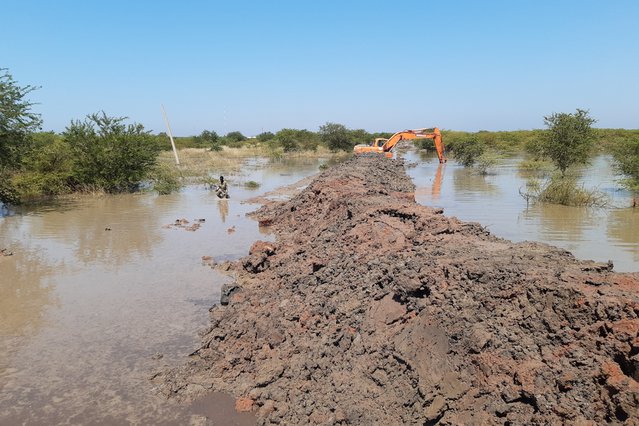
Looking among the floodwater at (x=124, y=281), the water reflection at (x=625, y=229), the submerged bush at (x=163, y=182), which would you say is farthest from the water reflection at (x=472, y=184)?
the submerged bush at (x=163, y=182)

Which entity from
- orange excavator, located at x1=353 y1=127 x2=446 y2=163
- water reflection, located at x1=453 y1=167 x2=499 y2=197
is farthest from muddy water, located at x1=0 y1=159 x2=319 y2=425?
orange excavator, located at x1=353 y1=127 x2=446 y2=163

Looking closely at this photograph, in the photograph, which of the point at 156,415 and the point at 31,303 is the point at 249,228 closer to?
the point at 31,303

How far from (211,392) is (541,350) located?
365 cm

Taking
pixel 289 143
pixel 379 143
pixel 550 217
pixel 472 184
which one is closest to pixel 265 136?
pixel 289 143

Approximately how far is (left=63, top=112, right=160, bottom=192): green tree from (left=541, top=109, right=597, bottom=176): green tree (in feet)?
67.8

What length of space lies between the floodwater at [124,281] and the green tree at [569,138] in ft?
11.3

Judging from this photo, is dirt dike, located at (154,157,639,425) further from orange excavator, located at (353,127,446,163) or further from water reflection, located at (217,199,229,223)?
orange excavator, located at (353,127,446,163)

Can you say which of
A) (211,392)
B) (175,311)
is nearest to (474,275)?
(211,392)

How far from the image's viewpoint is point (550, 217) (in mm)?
15797

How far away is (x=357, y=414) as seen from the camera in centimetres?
456

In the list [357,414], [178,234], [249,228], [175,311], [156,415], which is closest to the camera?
[357,414]

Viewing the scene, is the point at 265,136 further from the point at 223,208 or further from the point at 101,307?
the point at 101,307

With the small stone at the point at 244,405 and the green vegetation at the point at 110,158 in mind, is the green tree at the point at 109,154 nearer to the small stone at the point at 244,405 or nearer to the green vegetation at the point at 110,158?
the green vegetation at the point at 110,158

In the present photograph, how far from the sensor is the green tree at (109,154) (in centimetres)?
2291
